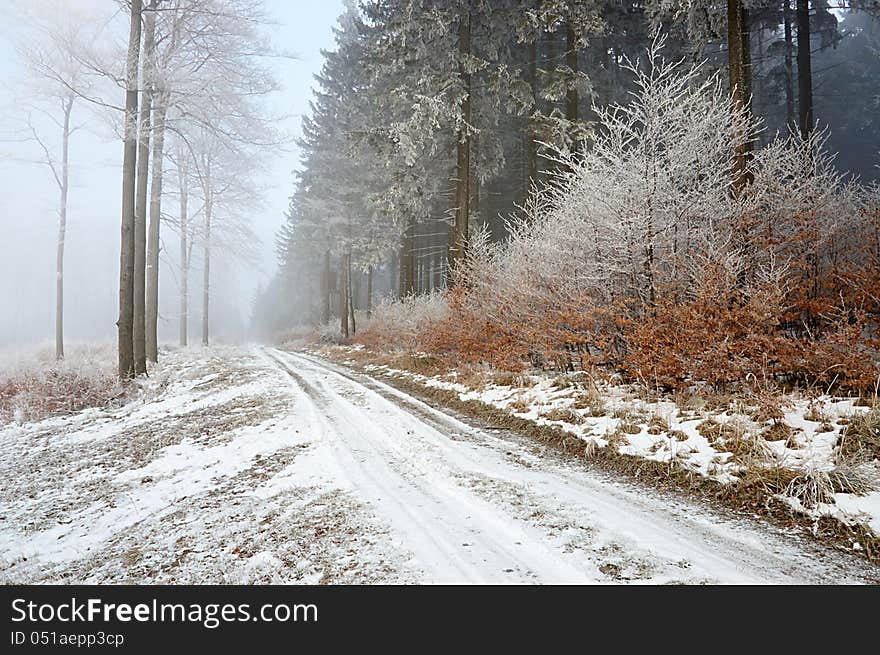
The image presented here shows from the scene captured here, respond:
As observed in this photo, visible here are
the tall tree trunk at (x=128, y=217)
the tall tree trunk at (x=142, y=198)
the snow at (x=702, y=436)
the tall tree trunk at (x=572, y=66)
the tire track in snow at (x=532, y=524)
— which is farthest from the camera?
the tall tree trunk at (x=572, y=66)

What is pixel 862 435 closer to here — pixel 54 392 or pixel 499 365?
pixel 499 365

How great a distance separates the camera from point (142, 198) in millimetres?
11844

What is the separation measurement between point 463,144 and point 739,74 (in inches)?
290

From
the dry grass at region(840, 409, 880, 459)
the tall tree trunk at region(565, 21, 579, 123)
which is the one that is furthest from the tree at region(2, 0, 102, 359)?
the dry grass at region(840, 409, 880, 459)

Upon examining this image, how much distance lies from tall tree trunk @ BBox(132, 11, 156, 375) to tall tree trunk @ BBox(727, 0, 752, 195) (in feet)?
41.0

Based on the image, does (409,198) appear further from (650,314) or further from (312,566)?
(312,566)

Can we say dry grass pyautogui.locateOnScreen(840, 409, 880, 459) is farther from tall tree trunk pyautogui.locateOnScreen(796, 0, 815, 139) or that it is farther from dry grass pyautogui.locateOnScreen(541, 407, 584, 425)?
tall tree trunk pyautogui.locateOnScreen(796, 0, 815, 139)

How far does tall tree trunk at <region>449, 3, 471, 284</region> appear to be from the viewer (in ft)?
42.1

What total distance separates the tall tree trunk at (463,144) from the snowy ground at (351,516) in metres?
8.17

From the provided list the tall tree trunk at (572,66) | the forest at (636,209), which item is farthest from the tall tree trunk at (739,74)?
the tall tree trunk at (572,66)

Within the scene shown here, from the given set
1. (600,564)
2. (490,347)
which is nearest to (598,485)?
(600,564)

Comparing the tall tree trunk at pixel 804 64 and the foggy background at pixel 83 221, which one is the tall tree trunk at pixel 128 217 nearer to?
the foggy background at pixel 83 221

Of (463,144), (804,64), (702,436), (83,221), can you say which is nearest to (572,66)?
(463,144)

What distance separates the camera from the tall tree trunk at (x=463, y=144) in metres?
12.8
